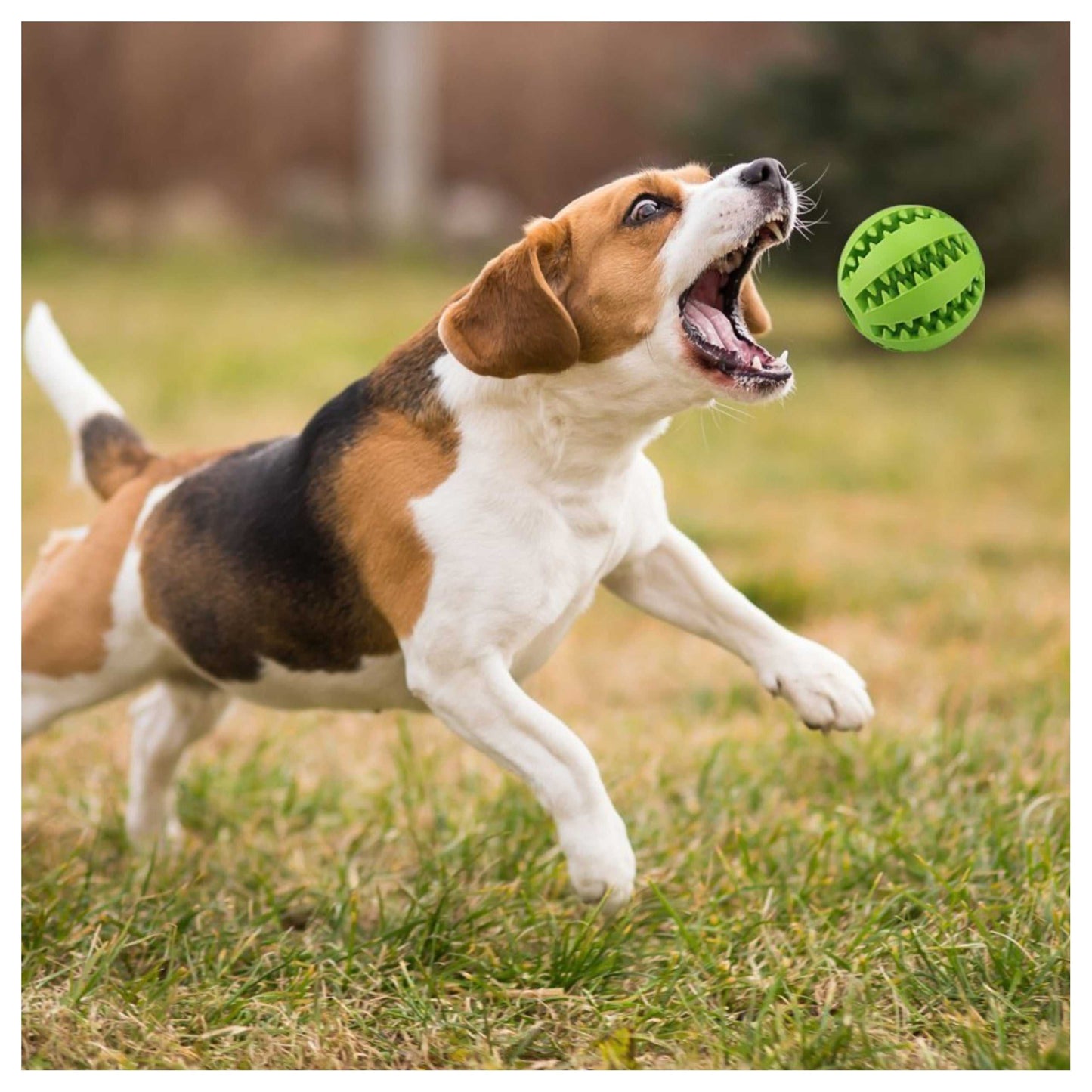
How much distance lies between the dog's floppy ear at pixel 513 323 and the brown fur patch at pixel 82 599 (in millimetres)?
1211

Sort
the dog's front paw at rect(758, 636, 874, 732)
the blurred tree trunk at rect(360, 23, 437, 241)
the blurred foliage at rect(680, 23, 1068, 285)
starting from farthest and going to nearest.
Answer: the blurred tree trunk at rect(360, 23, 437, 241) → the blurred foliage at rect(680, 23, 1068, 285) → the dog's front paw at rect(758, 636, 874, 732)

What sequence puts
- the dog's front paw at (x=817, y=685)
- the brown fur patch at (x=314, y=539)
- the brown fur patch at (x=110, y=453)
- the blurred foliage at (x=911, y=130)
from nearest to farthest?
the brown fur patch at (x=314, y=539), the dog's front paw at (x=817, y=685), the brown fur patch at (x=110, y=453), the blurred foliage at (x=911, y=130)

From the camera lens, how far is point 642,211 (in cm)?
315

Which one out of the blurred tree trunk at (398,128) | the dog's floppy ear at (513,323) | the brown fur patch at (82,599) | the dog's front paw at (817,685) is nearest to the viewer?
the dog's floppy ear at (513,323)

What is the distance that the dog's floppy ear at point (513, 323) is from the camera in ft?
10.0

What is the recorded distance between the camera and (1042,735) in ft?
15.0

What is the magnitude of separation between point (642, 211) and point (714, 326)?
0.29 m

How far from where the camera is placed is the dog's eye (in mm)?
3145

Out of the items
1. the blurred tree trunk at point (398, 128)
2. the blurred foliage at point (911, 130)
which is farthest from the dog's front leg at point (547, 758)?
the blurred tree trunk at point (398, 128)

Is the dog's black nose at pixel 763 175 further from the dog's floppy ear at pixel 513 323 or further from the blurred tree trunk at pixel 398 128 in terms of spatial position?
the blurred tree trunk at pixel 398 128

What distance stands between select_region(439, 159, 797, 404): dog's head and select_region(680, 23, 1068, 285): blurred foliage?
27.4 ft

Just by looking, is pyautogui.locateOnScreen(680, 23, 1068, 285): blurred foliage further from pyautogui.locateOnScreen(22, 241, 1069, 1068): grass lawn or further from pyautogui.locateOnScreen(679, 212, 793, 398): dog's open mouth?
pyautogui.locateOnScreen(679, 212, 793, 398): dog's open mouth

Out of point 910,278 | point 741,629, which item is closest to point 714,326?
point 910,278

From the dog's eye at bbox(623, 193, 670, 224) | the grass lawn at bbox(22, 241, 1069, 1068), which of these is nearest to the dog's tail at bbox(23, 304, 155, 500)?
the grass lawn at bbox(22, 241, 1069, 1068)
